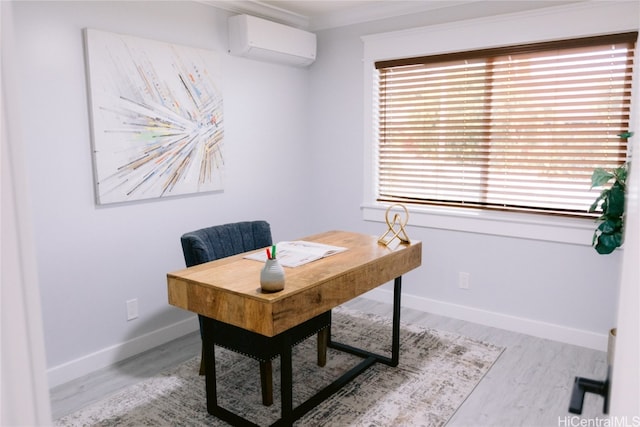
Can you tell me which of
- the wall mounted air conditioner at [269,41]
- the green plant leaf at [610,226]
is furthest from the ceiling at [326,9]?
the green plant leaf at [610,226]

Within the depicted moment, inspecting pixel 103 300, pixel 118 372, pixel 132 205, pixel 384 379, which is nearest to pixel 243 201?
pixel 132 205

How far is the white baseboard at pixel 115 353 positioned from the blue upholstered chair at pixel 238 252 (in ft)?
1.94

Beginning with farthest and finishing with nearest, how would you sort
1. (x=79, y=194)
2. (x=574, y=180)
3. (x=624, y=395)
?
(x=574, y=180) → (x=79, y=194) → (x=624, y=395)

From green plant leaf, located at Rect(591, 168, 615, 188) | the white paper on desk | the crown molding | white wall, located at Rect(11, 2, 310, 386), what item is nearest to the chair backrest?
the white paper on desk

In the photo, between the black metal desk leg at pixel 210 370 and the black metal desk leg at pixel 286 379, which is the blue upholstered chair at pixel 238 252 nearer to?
the black metal desk leg at pixel 210 370

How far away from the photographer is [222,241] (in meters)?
2.65

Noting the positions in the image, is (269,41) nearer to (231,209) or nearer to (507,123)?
(231,209)

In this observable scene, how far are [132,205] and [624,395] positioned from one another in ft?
9.29

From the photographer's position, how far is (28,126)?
2.40 meters

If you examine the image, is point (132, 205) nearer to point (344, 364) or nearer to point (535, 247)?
point (344, 364)

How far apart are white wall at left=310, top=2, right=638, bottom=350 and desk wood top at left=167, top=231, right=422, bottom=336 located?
1.08m

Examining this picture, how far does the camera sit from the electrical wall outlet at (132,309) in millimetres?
2955

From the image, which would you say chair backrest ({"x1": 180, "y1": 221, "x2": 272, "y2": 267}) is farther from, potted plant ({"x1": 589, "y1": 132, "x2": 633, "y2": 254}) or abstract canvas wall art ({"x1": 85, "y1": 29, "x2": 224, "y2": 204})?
potted plant ({"x1": 589, "y1": 132, "x2": 633, "y2": 254})

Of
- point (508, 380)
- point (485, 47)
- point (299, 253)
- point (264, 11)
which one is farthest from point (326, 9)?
point (508, 380)
